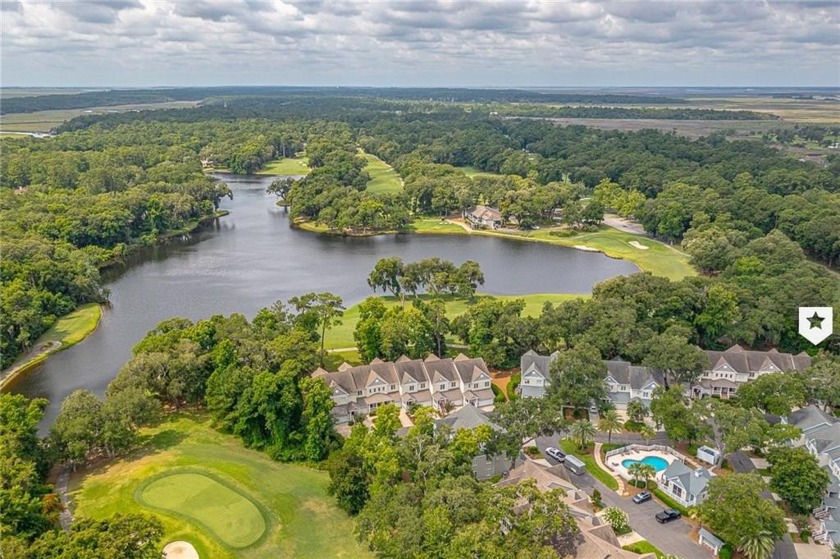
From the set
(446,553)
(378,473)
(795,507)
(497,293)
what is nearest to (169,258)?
(497,293)

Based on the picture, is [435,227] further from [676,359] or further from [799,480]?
[799,480]

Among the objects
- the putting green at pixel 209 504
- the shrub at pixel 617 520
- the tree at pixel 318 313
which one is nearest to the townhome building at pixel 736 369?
the shrub at pixel 617 520

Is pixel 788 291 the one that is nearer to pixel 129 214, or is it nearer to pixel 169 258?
pixel 169 258

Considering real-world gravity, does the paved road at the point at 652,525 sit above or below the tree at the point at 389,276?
below

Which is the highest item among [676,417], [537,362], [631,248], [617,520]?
[537,362]

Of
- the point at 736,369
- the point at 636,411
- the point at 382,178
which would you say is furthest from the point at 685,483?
the point at 382,178

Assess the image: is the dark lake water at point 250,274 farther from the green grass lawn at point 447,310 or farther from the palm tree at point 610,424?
the palm tree at point 610,424

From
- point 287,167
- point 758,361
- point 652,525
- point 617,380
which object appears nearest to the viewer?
point 652,525
